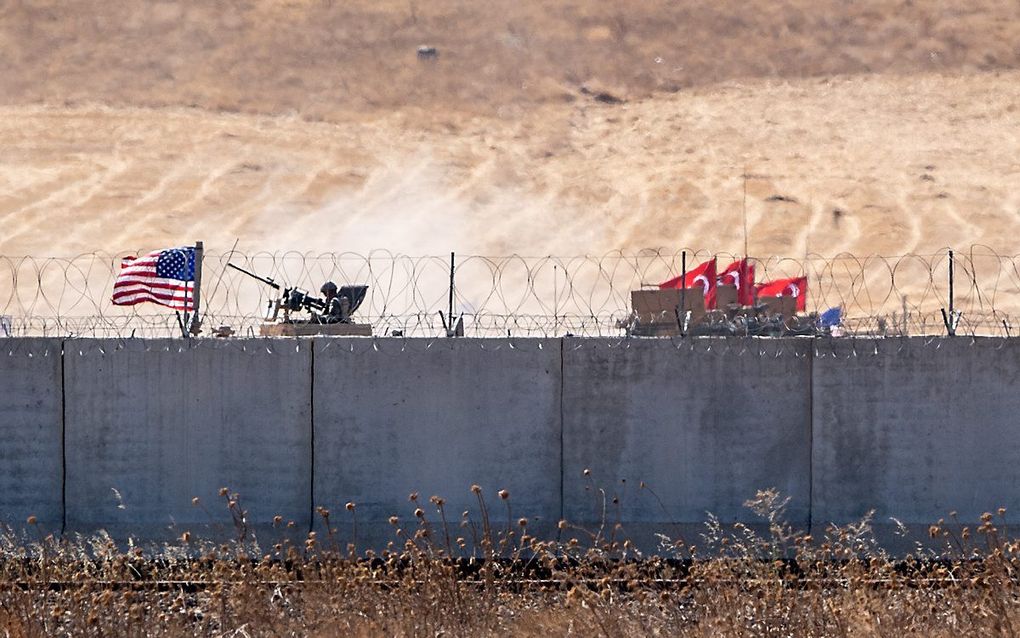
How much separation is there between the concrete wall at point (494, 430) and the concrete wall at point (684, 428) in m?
0.02

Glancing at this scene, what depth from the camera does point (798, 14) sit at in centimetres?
6481

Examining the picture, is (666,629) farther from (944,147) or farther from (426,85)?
(426,85)

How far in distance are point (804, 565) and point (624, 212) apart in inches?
1545

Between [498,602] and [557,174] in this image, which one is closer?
[498,602]

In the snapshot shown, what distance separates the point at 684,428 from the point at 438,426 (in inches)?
87.0

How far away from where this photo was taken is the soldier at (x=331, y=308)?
17438 mm

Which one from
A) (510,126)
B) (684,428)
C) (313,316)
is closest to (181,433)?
(684,428)

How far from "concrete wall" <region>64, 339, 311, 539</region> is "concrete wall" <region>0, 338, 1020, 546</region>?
0.01m

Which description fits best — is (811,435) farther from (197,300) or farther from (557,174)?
(557,174)

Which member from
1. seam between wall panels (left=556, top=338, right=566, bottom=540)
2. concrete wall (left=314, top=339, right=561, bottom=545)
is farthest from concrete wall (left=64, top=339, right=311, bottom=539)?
seam between wall panels (left=556, top=338, right=566, bottom=540)

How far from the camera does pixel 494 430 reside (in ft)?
44.3

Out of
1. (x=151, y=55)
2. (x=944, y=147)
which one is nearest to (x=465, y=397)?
(x=944, y=147)

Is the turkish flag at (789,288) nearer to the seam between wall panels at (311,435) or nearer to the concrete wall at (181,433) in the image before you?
the seam between wall panels at (311,435)

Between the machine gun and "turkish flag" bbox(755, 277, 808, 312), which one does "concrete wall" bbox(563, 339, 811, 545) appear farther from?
"turkish flag" bbox(755, 277, 808, 312)
